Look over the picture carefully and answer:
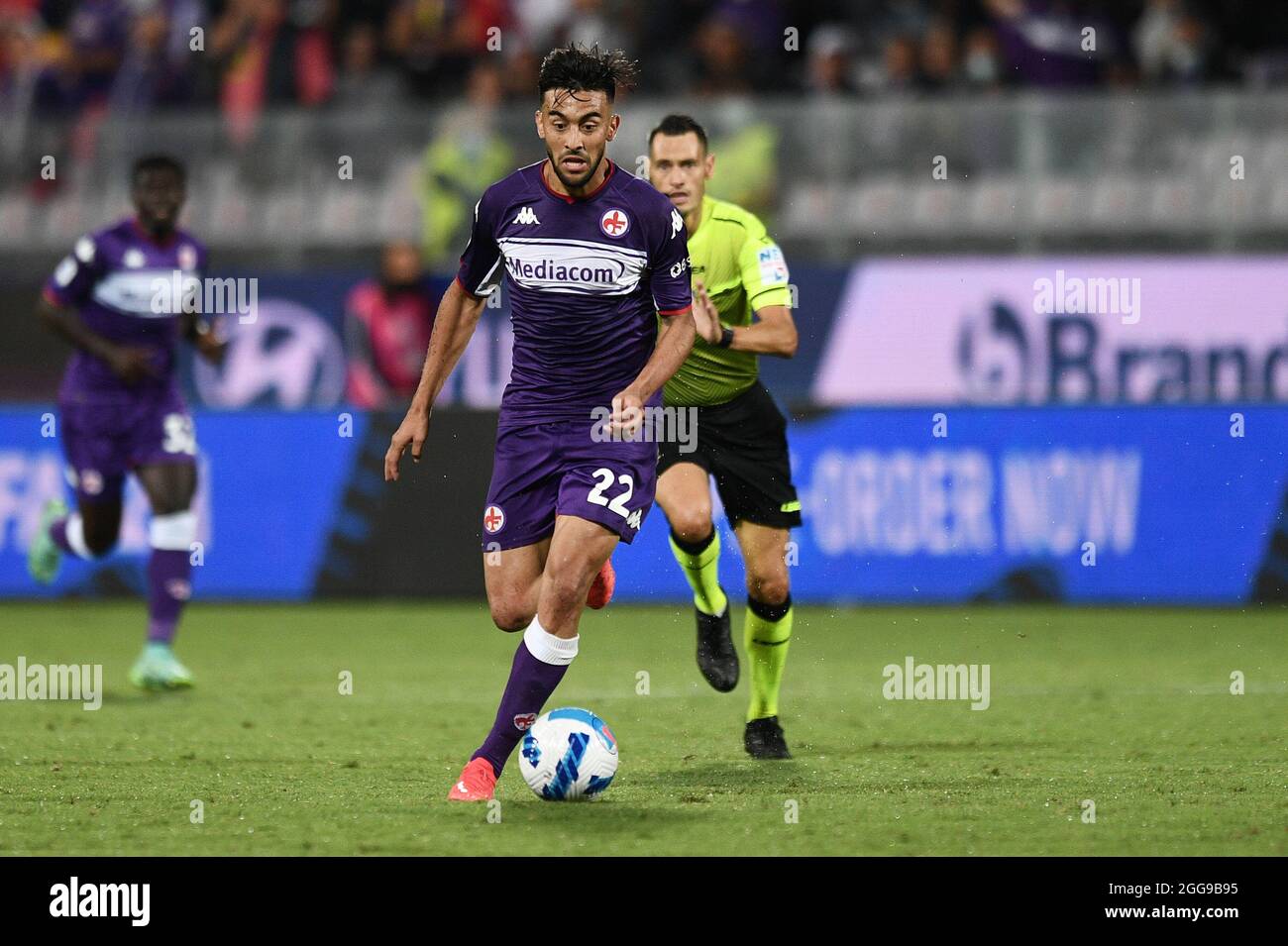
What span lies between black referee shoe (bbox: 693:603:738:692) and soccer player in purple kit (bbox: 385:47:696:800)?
5.22ft

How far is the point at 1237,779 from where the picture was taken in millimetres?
7293

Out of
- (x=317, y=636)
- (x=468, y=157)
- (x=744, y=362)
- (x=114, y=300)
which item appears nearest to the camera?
(x=744, y=362)

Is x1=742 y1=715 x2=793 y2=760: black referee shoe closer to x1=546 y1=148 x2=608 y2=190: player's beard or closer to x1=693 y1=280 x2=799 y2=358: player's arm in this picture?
x1=693 y1=280 x2=799 y2=358: player's arm

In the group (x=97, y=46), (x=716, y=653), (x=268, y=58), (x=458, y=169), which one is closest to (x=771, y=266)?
(x=716, y=653)

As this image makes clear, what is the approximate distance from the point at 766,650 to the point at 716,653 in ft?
1.19

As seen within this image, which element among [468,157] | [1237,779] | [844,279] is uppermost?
[468,157]

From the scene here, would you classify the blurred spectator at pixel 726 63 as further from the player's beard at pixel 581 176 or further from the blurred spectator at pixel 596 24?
the player's beard at pixel 581 176

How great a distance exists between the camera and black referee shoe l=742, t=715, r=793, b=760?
8.10 metres

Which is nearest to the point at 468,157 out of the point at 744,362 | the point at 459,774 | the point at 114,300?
the point at 114,300

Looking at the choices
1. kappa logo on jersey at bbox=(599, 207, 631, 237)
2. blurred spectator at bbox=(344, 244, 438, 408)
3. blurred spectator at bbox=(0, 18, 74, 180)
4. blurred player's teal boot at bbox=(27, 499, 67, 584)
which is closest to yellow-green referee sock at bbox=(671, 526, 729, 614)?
kappa logo on jersey at bbox=(599, 207, 631, 237)

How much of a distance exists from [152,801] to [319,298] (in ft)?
32.5

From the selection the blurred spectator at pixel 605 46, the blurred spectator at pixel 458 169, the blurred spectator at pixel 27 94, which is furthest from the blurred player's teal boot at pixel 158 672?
the blurred spectator at pixel 27 94

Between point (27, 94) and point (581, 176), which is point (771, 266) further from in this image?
point (27, 94)

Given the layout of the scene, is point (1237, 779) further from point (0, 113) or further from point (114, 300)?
point (0, 113)
